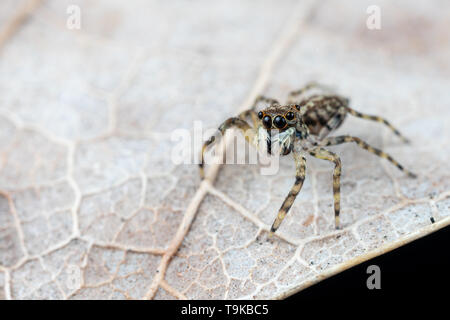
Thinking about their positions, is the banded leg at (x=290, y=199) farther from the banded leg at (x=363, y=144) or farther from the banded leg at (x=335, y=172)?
the banded leg at (x=363, y=144)

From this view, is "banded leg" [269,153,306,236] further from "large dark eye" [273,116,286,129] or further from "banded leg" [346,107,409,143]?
"banded leg" [346,107,409,143]

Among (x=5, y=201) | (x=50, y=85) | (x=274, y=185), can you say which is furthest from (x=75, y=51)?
(x=274, y=185)

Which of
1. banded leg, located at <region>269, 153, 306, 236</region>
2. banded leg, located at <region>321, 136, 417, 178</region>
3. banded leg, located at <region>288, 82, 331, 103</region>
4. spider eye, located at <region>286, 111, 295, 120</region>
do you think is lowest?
banded leg, located at <region>269, 153, 306, 236</region>

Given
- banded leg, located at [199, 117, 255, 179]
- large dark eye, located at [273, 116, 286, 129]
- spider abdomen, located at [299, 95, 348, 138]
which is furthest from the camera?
spider abdomen, located at [299, 95, 348, 138]

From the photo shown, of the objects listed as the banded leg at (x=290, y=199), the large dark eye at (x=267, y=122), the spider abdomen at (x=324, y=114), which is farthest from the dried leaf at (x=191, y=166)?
the large dark eye at (x=267, y=122)

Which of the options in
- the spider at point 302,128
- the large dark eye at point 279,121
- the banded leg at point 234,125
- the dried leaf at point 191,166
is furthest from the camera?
the banded leg at point 234,125

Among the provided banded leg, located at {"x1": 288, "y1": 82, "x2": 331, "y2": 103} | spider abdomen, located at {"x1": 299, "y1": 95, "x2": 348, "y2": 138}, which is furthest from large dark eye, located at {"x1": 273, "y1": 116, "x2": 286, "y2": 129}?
banded leg, located at {"x1": 288, "y1": 82, "x2": 331, "y2": 103}

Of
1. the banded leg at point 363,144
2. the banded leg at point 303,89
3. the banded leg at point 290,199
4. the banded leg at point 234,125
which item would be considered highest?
the banded leg at point 303,89

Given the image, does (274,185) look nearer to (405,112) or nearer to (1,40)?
(405,112)
